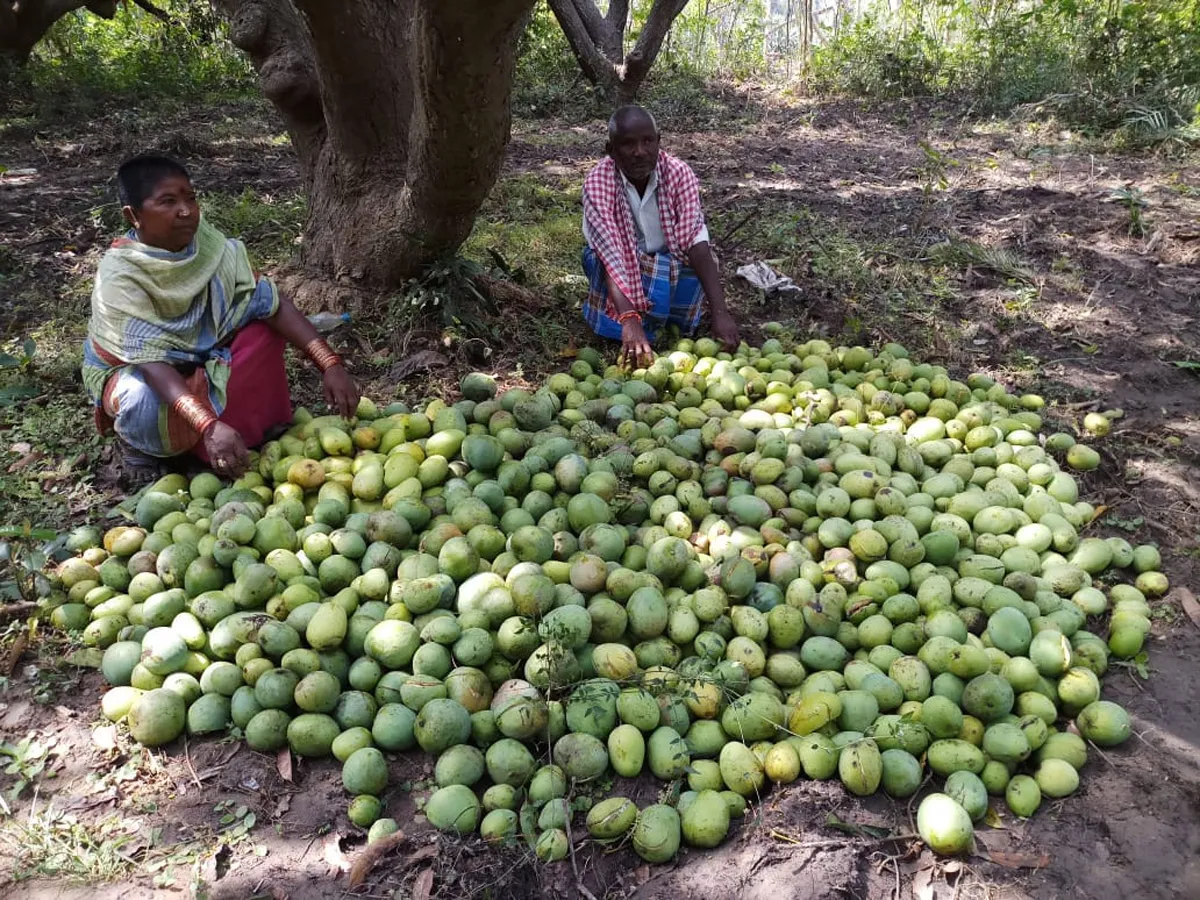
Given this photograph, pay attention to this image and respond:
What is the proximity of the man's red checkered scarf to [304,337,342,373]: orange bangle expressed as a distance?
5.37 ft

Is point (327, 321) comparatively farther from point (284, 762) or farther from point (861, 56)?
point (861, 56)

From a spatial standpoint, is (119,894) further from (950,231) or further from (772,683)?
(950,231)

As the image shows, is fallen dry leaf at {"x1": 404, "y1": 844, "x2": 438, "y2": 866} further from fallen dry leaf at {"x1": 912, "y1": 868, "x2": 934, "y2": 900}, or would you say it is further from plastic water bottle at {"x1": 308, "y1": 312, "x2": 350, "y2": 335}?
plastic water bottle at {"x1": 308, "y1": 312, "x2": 350, "y2": 335}

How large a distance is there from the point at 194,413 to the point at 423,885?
6.66ft

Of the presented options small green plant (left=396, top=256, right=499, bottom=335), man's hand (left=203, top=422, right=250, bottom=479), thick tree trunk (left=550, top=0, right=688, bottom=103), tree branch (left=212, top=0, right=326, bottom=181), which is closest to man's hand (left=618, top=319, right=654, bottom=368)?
small green plant (left=396, top=256, right=499, bottom=335)

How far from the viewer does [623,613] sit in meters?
2.62

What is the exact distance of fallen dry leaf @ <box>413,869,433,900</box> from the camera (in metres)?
2.03

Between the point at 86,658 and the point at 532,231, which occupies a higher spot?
the point at 532,231

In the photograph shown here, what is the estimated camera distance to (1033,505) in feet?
10.7

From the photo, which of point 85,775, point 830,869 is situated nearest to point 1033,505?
point 830,869

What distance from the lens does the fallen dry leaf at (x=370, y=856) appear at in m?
2.08

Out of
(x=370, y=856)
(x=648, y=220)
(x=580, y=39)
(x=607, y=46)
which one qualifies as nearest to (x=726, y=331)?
(x=648, y=220)

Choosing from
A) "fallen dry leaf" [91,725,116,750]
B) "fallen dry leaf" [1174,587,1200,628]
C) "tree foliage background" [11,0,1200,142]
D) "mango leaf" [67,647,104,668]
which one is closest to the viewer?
"fallen dry leaf" [91,725,116,750]

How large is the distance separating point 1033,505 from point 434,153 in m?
3.19
